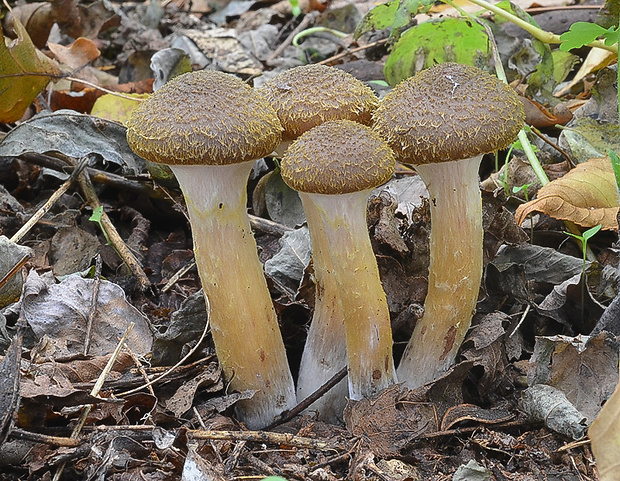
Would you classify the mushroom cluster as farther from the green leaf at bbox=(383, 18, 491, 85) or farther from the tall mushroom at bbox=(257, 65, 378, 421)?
the green leaf at bbox=(383, 18, 491, 85)

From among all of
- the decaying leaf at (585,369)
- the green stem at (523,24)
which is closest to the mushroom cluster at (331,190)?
the decaying leaf at (585,369)

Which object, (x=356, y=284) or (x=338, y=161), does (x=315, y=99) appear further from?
(x=356, y=284)

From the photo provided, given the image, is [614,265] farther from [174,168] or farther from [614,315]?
[174,168]

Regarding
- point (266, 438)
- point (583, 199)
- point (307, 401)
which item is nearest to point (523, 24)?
point (583, 199)

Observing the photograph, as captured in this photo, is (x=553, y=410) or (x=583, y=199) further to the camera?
(x=583, y=199)

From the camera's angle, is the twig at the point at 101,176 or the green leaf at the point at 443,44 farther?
the green leaf at the point at 443,44

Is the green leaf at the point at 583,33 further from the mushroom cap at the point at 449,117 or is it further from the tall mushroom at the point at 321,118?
the tall mushroom at the point at 321,118

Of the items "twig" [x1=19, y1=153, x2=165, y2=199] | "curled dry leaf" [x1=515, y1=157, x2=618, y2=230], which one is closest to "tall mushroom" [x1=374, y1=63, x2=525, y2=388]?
"curled dry leaf" [x1=515, y1=157, x2=618, y2=230]
